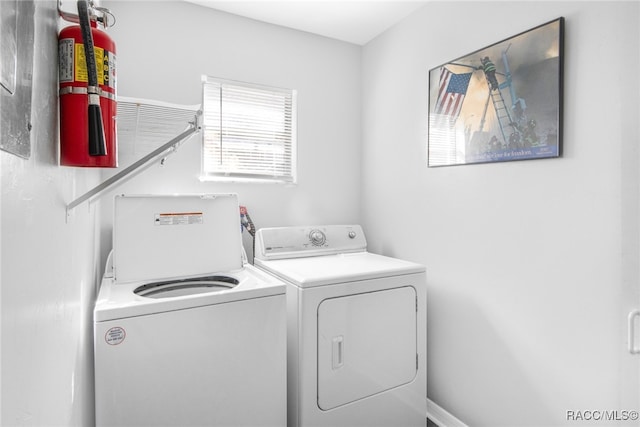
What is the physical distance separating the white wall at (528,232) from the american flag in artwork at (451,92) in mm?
129

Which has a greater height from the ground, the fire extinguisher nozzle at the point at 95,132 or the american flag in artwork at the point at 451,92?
the american flag in artwork at the point at 451,92

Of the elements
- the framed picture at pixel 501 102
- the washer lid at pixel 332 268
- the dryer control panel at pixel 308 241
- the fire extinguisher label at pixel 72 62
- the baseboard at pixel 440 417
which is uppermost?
the framed picture at pixel 501 102

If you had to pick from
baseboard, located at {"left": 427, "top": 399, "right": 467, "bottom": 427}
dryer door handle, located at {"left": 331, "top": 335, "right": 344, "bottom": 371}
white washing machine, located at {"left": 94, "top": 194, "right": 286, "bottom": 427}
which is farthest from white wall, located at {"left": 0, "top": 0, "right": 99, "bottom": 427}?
Result: baseboard, located at {"left": 427, "top": 399, "right": 467, "bottom": 427}

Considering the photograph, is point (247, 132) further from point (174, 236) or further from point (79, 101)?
point (79, 101)

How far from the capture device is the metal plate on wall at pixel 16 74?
46cm

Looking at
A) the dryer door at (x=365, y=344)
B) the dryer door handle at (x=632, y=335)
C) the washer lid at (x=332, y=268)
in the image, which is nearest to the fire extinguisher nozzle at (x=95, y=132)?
the washer lid at (x=332, y=268)

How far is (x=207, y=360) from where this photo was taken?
152cm

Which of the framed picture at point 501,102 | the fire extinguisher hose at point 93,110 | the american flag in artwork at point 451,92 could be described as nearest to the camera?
the fire extinguisher hose at point 93,110

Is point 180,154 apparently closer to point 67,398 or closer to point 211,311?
point 211,311

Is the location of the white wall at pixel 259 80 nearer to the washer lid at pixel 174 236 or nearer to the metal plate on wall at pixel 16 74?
the washer lid at pixel 174 236

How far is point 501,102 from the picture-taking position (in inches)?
72.3

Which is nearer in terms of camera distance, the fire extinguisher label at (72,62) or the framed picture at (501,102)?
the fire extinguisher label at (72,62)

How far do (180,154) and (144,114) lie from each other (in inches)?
24.5

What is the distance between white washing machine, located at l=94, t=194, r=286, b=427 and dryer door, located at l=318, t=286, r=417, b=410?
248 millimetres
